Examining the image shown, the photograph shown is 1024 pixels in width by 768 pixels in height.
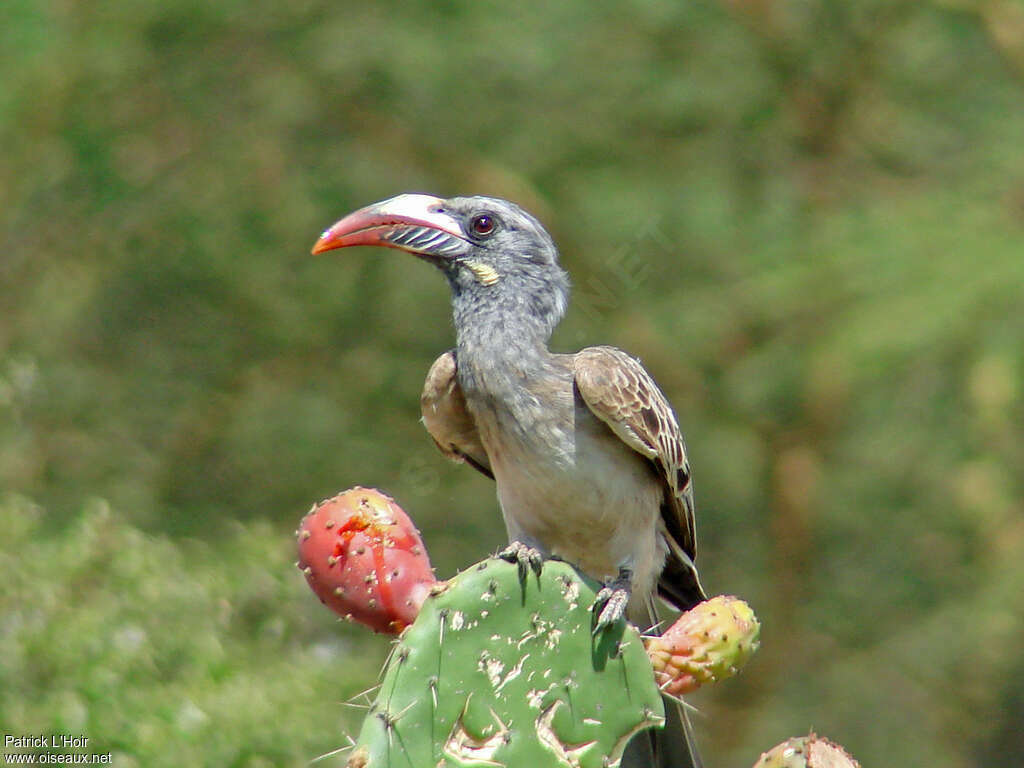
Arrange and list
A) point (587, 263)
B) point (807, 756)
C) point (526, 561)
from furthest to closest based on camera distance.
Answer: point (587, 263), point (526, 561), point (807, 756)

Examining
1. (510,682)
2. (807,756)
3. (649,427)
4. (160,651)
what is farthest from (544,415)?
(160,651)

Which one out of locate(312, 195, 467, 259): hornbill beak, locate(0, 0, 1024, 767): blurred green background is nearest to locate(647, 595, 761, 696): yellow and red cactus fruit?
locate(312, 195, 467, 259): hornbill beak

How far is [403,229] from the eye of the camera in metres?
4.82

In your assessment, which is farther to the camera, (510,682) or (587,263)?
(587,263)

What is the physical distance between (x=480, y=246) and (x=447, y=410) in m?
0.58

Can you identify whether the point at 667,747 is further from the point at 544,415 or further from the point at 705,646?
the point at 544,415

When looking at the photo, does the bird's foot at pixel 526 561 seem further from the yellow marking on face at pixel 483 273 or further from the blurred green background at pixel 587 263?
the blurred green background at pixel 587 263

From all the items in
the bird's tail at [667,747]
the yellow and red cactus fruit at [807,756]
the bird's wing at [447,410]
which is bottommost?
the yellow and red cactus fruit at [807,756]

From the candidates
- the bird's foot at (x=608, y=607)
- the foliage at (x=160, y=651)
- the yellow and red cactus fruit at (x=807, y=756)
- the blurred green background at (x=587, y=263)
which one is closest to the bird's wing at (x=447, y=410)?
the bird's foot at (x=608, y=607)

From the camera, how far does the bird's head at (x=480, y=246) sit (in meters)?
4.82

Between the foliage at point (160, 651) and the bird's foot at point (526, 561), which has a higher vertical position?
the foliage at point (160, 651)

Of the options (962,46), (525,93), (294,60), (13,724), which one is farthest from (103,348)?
(962,46)

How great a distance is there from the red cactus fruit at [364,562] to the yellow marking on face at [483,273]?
140 centimetres

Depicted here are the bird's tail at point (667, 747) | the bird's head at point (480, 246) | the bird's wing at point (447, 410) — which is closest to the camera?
the bird's tail at point (667, 747)
